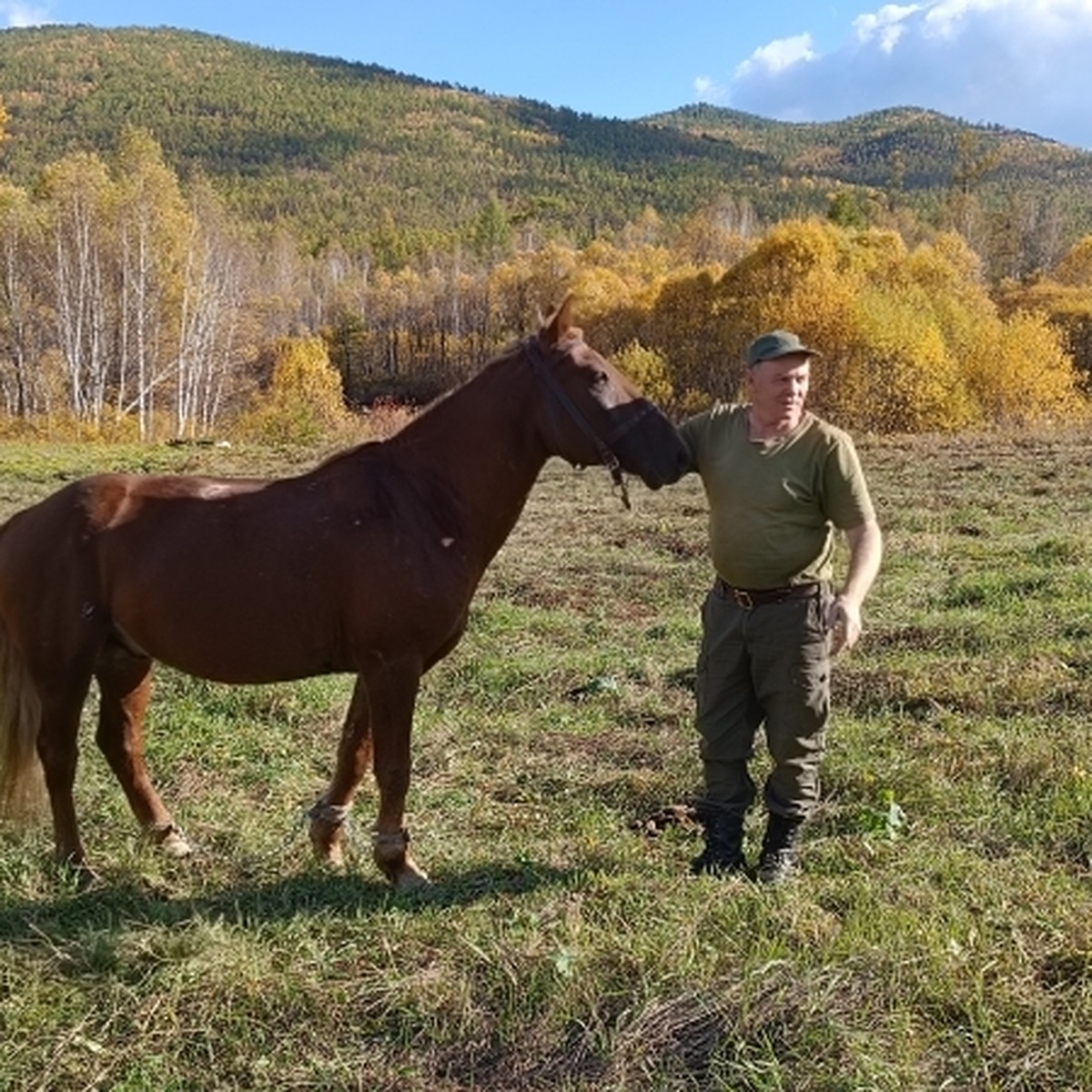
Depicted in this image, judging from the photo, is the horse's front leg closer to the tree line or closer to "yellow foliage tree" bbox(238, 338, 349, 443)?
"yellow foliage tree" bbox(238, 338, 349, 443)

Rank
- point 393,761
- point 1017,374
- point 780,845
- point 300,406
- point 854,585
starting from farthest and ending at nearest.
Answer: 1. point 1017,374
2. point 300,406
3. point 780,845
4. point 393,761
5. point 854,585

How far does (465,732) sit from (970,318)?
39.2 meters

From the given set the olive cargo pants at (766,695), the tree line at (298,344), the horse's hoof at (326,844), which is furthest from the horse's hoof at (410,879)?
the tree line at (298,344)

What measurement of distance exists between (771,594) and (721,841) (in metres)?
1.11

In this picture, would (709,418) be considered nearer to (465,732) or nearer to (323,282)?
(465,732)

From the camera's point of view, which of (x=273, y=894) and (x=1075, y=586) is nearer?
(x=273, y=894)

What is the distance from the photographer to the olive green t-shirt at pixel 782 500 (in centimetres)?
396

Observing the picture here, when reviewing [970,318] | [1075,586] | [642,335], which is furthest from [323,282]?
[1075,586]

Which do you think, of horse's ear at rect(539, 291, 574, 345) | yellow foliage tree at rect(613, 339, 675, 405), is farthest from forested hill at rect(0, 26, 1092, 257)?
horse's ear at rect(539, 291, 574, 345)

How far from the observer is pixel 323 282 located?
305 ft

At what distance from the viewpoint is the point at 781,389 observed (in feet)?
12.9

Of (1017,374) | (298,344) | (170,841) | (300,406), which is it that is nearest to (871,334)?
(1017,374)

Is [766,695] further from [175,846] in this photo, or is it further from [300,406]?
[300,406]

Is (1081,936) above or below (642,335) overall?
below
